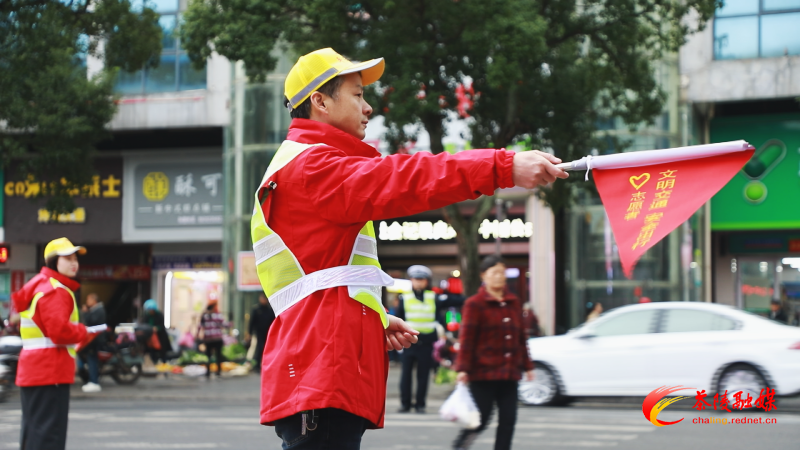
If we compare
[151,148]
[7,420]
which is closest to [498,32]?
[7,420]

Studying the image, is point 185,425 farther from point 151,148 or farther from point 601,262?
point 151,148

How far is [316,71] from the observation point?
9.56ft

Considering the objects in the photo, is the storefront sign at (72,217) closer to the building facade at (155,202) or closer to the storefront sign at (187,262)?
the building facade at (155,202)

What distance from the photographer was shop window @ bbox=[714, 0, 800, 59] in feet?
80.6

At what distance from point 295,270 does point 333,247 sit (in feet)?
0.44

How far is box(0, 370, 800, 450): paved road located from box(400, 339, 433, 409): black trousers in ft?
1.19

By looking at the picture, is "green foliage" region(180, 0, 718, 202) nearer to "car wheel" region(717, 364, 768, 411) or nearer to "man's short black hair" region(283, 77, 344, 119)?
"car wheel" region(717, 364, 768, 411)

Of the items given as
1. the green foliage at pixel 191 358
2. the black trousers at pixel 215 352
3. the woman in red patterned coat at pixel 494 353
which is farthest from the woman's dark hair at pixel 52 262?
the green foliage at pixel 191 358

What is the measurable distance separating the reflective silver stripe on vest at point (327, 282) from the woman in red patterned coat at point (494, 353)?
479 cm

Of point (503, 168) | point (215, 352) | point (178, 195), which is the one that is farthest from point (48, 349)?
point (178, 195)

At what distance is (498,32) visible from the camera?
555 inches

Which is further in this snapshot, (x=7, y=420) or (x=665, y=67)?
(x=665, y=67)

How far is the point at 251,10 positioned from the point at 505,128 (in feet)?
15.9

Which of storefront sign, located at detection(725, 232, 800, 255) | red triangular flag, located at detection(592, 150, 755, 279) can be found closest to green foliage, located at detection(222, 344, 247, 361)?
storefront sign, located at detection(725, 232, 800, 255)
